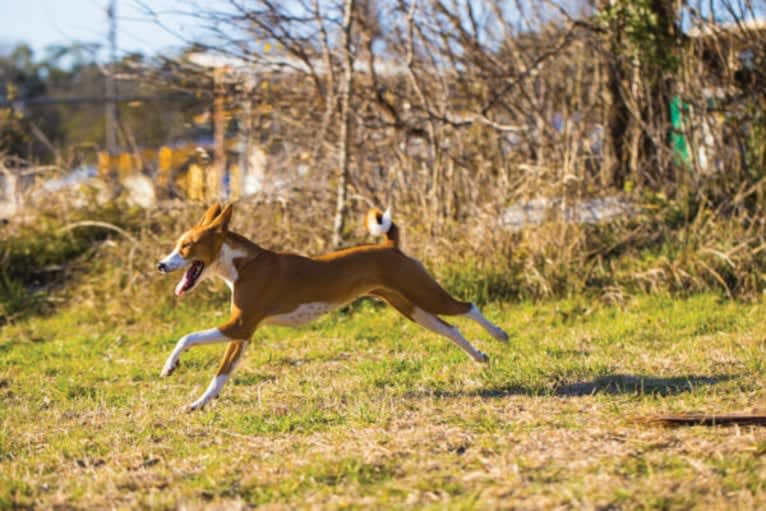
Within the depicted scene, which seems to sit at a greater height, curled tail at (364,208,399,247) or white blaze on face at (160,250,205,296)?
curled tail at (364,208,399,247)

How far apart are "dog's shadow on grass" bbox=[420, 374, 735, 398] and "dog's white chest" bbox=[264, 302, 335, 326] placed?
0.83 metres

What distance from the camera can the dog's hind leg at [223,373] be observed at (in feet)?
18.7

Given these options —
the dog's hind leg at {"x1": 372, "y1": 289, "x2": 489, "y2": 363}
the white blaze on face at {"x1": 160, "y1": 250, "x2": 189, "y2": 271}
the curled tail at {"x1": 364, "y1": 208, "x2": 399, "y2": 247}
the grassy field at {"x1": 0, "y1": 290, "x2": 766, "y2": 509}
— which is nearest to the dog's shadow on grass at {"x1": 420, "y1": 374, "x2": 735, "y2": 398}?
the grassy field at {"x1": 0, "y1": 290, "x2": 766, "y2": 509}

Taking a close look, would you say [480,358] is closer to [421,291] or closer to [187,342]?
[421,291]

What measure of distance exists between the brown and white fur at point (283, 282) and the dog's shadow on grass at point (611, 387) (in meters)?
0.69

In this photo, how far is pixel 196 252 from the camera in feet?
19.0

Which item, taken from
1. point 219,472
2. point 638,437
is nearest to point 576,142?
point 638,437

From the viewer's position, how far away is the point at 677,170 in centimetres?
1025

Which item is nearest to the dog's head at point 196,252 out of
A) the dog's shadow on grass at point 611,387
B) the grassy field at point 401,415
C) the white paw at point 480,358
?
the grassy field at point 401,415

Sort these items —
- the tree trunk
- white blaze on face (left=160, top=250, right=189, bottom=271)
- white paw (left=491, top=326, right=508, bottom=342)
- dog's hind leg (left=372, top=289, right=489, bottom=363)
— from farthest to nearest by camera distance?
the tree trunk, white paw (left=491, top=326, right=508, bottom=342), dog's hind leg (left=372, top=289, right=489, bottom=363), white blaze on face (left=160, top=250, right=189, bottom=271)

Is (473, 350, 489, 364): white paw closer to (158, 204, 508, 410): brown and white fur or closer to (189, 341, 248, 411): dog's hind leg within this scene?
(158, 204, 508, 410): brown and white fur

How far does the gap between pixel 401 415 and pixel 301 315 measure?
1.04m

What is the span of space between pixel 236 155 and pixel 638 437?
1073cm

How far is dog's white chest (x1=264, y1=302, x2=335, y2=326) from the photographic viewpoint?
6.01 meters
